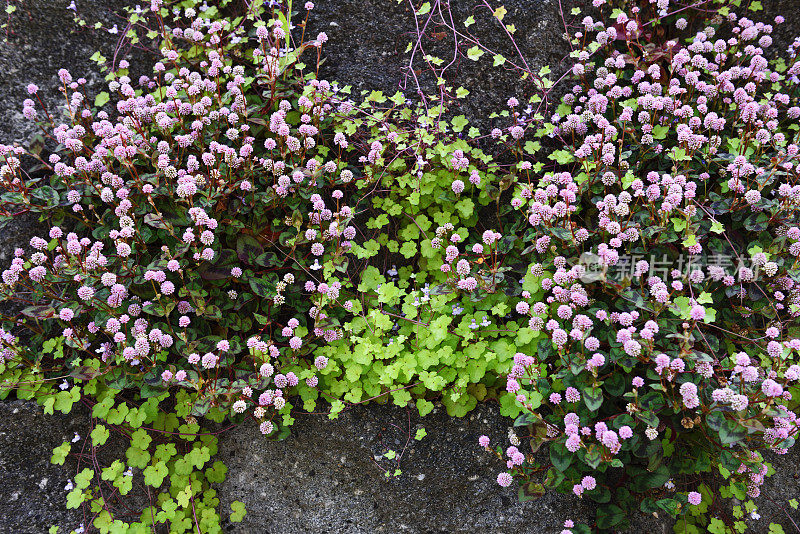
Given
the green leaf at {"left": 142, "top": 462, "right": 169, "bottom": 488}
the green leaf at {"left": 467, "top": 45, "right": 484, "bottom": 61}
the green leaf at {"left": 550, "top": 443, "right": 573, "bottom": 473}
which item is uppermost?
the green leaf at {"left": 467, "top": 45, "right": 484, "bottom": 61}

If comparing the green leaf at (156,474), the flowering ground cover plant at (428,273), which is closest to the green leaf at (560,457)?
the flowering ground cover plant at (428,273)

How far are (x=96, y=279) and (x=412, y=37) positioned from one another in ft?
8.43

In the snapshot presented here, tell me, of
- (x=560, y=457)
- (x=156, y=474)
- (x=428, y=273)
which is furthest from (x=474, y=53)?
(x=156, y=474)

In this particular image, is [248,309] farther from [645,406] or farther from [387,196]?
[645,406]

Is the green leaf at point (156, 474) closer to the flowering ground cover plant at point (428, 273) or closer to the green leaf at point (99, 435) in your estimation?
the flowering ground cover plant at point (428, 273)

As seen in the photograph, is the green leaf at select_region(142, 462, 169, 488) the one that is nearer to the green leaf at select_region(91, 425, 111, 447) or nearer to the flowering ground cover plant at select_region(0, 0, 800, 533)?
the flowering ground cover plant at select_region(0, 0, 800, 533)

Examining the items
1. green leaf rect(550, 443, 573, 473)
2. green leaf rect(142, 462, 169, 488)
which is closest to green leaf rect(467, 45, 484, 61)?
green leaf rect(550, 443, 573, 473)

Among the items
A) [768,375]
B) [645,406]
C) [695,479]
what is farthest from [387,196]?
[695,479]

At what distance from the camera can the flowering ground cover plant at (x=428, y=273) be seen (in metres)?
2.38

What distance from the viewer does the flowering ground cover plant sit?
93.5 inches

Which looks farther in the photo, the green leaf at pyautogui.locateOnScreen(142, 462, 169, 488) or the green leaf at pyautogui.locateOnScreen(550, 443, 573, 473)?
the green leaf at pyautogui.locateOnScreen(142, 462, 169, 488)

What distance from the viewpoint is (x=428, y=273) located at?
307 centimetres

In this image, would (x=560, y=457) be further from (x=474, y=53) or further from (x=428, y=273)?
(x=474, y=53)

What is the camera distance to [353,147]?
10.0 feet
